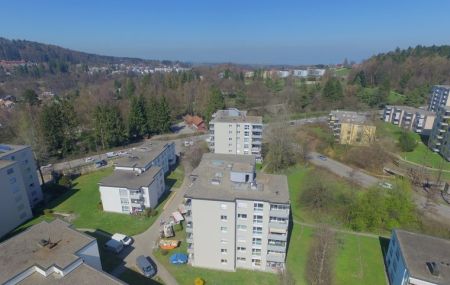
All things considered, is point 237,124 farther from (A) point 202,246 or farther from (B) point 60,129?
(B) point 60,129

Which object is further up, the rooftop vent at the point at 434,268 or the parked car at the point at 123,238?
the rooftop vent at the point at 434,268

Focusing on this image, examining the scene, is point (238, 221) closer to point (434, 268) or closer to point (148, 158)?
point (434, 268)

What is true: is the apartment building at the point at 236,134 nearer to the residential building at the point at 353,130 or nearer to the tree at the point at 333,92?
the residential building at the point at 353,130

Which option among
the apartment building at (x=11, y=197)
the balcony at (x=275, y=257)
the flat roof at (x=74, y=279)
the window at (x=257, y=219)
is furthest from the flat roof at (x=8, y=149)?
the balcony at (x=275, y=257)

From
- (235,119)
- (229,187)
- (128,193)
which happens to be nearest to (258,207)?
(229,187)

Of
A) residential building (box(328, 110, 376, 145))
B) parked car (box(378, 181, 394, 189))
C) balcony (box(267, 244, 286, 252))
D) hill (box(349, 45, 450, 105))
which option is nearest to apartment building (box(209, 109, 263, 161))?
residential building (box(328, 110, 376, 145))

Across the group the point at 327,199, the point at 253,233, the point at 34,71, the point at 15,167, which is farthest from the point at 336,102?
the point at 34,71
